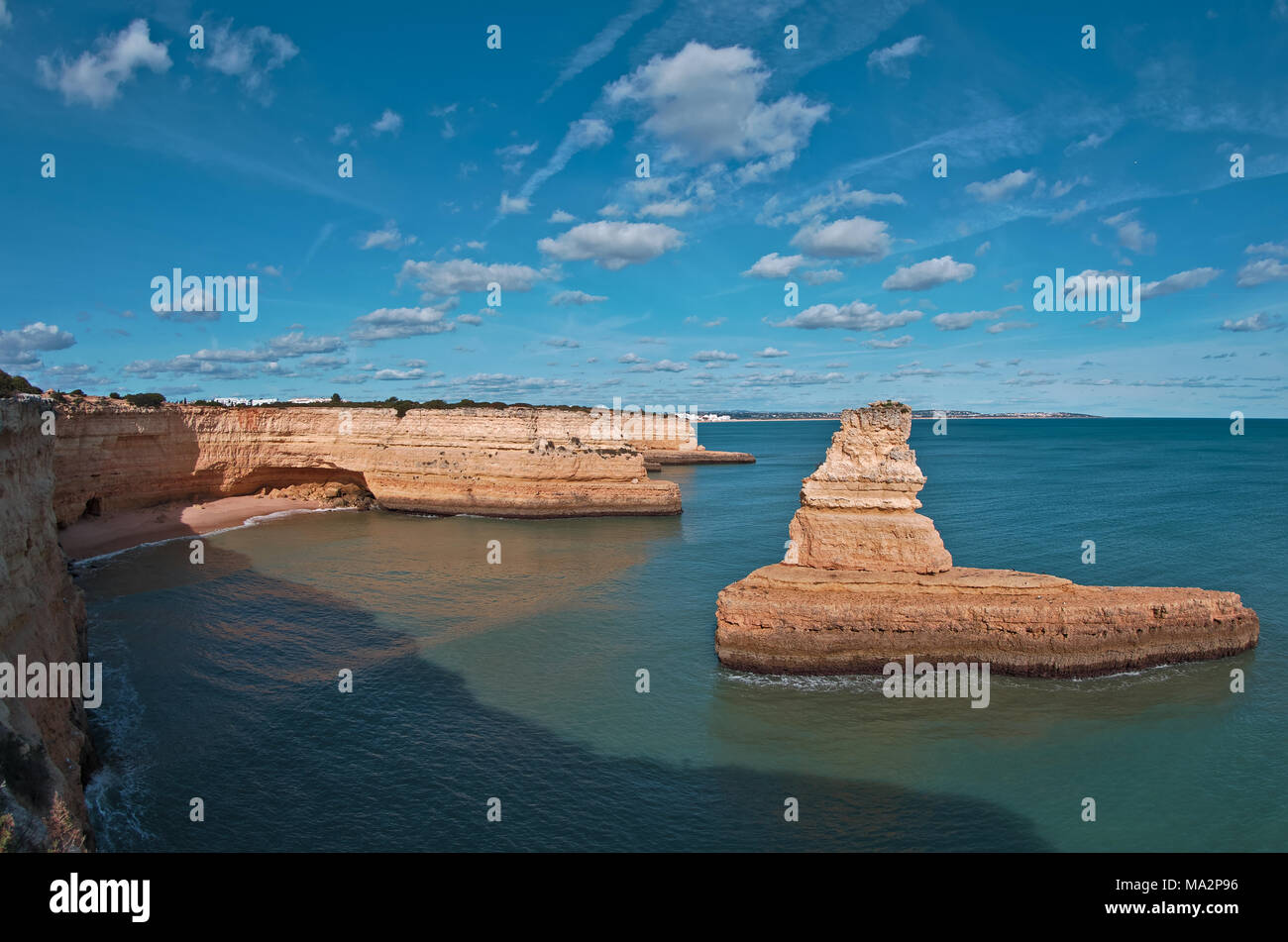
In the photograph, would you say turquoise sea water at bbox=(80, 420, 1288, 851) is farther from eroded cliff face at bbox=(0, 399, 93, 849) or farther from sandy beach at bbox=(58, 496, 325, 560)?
sandy beach at bbox=(58, 496, 325, 560)

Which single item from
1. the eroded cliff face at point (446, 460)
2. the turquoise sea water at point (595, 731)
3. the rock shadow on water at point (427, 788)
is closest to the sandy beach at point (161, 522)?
the eroded cliff face at point (446, 460)

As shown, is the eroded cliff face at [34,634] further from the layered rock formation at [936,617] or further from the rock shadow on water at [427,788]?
the layered rock formation at [936,617]

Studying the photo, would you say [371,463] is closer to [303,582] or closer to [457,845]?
[303,582]

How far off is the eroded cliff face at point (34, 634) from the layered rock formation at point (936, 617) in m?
12.6

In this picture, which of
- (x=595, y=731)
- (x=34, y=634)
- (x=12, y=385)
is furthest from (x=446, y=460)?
(x=34, y=634)

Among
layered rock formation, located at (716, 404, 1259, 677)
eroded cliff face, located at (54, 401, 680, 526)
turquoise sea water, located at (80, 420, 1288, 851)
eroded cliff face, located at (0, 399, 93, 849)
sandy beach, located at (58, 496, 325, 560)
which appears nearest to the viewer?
eroded cliff face, located at (0, 399, 93, 849)

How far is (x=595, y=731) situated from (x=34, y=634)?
31.1ft

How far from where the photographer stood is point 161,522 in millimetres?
33969

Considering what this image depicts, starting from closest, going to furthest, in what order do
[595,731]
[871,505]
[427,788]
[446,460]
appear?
[427,788] < [595,731] < [871,505] < [446,460]

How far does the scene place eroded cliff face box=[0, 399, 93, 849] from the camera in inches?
278

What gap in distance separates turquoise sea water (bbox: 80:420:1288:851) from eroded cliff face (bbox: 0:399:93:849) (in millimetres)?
1472

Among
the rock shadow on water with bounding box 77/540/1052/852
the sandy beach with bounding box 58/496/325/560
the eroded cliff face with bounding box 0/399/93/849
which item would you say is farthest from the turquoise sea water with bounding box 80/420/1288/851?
the sandy beach with bounding box 58/496/325/560

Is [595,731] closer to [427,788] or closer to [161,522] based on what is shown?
[427,788]
